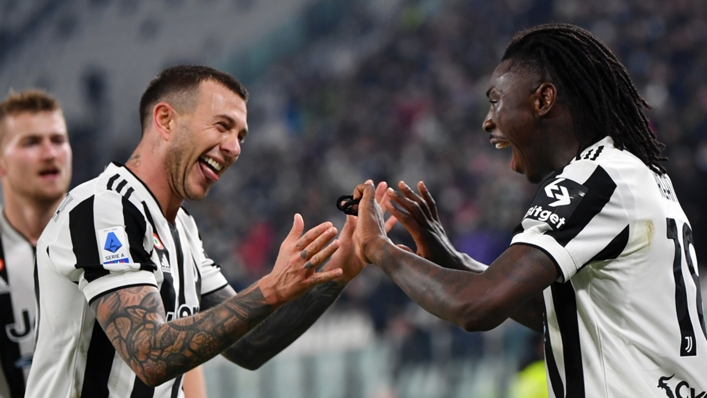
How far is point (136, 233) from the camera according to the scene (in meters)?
2.88

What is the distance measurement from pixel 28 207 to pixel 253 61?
40.5ft

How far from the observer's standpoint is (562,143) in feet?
9.12

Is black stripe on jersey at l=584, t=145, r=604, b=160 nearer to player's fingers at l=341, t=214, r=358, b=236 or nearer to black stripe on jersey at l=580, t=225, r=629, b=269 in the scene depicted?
black stripe on jersey at l=580, t=225, r=629, b=269

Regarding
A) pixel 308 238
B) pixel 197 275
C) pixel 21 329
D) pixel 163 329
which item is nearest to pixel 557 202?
pixel 308 238

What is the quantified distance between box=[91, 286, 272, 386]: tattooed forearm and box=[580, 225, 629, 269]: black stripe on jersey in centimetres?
109

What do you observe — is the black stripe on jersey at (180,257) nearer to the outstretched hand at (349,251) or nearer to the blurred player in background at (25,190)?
the outstretched hand at (349,251)

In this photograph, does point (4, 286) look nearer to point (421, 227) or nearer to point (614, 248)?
point (421, 227)

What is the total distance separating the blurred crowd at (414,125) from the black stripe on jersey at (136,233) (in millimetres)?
5267

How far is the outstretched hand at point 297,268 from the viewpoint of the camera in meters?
2.67

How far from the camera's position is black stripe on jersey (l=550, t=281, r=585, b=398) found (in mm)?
2596

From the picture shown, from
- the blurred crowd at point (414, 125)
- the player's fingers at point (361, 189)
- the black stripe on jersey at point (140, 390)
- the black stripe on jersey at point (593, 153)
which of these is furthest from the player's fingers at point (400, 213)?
the blurred crowd at point (414, 125)

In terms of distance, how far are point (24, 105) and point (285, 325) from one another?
1.99m

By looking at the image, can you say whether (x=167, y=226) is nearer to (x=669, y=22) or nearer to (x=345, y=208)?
(x=345, y=208)

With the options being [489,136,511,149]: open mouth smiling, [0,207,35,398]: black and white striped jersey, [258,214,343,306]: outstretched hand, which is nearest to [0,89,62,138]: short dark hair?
[0,207,35,398]: black and white striped jersey
